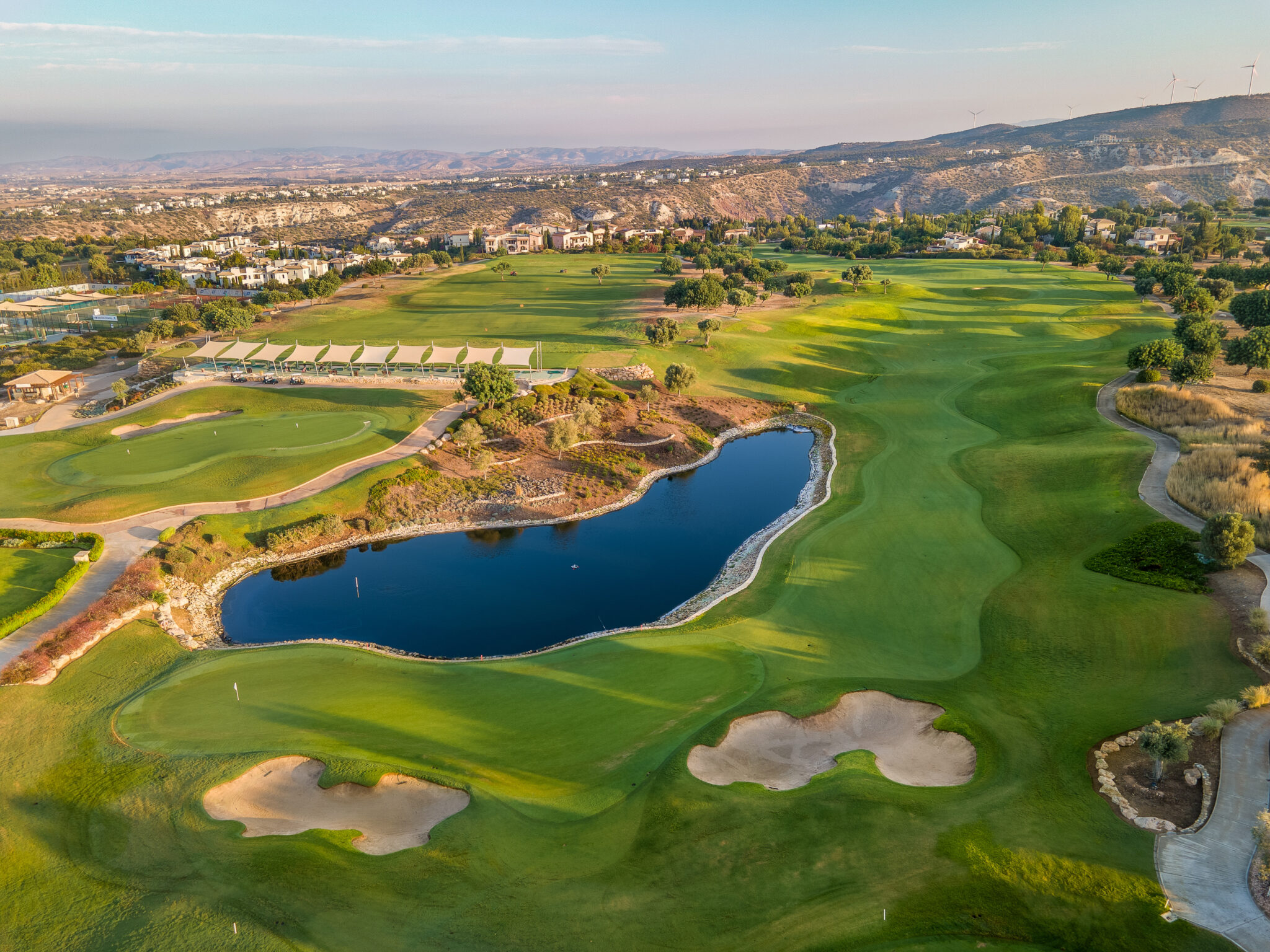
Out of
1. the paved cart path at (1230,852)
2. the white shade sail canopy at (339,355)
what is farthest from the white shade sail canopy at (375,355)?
the paved cart path at (1230,852)

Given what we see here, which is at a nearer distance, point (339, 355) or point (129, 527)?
point (129, 527)

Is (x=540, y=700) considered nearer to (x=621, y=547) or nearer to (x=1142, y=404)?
(x=621, y=547)

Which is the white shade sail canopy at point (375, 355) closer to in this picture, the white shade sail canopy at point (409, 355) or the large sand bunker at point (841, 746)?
the white shade sail canopy at point (409, 355)

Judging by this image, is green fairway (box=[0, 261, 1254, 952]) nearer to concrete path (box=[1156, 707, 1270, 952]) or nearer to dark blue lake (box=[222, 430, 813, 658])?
concrete path (box=[1156, 707, 1270, 952])

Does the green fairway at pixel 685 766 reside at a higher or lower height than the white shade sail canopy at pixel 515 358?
lower

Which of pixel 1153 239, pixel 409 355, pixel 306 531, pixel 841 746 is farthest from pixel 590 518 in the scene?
pixel 1153 239

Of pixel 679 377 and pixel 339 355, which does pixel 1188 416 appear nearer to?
pixel 679 377

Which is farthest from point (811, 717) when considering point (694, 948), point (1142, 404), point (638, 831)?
point (1142, 404)

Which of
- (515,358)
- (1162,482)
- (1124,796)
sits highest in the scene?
(515,358)
